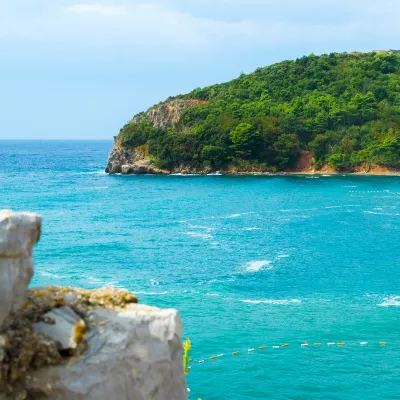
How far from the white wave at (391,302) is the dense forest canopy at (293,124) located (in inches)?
2546

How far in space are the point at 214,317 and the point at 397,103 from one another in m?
90.0

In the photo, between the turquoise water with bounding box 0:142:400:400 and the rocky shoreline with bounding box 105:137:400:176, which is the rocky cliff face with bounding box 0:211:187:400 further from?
the rocky shoreline with bounding box 105:137:400:176

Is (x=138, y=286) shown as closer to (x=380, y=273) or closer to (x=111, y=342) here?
(x=380, y=273)

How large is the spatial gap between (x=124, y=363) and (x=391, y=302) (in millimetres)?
28186

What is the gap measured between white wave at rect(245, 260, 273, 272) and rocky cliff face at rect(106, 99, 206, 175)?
203 feet

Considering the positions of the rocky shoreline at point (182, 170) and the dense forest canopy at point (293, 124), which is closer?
the rocky shoreline at point (182, 170)

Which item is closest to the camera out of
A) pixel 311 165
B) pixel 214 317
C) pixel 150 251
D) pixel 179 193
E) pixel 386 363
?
pixel 386 363

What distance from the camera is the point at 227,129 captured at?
103 metres

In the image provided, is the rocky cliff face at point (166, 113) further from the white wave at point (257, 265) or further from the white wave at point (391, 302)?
the white wave at point (391, 302)

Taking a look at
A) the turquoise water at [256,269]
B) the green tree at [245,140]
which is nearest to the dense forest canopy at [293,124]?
the green tree at [245,140]

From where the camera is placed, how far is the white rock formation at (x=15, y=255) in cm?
613

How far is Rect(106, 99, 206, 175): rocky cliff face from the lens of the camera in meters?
104

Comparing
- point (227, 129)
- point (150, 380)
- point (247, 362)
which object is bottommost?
point (247, 362)

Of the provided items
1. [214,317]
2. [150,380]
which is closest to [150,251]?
[214,317]
